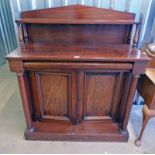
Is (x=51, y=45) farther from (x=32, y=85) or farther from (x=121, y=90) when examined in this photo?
(x=121, y=90)

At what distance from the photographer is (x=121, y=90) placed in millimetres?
1281

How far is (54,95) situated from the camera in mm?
1300

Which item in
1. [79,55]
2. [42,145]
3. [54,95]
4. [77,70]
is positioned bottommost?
[42,145]

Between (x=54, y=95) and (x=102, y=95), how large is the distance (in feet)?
1.38

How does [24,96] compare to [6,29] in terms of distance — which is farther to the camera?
[6,29]

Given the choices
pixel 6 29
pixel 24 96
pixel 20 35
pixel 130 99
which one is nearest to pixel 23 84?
pixel 24 96

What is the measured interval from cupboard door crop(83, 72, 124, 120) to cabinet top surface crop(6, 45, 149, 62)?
17 centimetres

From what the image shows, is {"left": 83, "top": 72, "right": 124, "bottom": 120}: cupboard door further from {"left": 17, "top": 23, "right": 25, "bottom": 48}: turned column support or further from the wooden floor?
{"left": 17, "top": 23, "right": 25, "bottom": 48}: turned column support

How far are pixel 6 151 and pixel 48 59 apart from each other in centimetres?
95

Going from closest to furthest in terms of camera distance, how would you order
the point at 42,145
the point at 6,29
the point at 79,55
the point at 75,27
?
the point at 79,55 → the point at 75,27 → the point at 42,145 → the point at 6,29

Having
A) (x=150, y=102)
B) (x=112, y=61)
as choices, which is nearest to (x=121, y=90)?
(x=150, y=102)

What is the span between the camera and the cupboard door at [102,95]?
1207 millimetres

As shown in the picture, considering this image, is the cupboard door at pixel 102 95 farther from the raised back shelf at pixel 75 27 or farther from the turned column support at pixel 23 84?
the turned column support at pixel 23 84

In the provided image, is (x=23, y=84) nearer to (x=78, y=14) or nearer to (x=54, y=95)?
(x=54, y=95)
